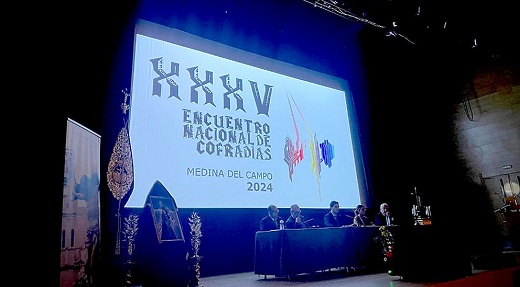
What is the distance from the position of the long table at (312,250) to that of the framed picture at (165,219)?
128 centimetres

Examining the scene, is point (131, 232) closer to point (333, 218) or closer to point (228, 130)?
point (228, 130)

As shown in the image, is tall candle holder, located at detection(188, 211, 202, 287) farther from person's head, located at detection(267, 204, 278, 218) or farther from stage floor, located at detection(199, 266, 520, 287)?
person's head, located at detection(267, 204, 278, 218)

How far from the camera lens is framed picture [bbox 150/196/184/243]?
2.55 meters

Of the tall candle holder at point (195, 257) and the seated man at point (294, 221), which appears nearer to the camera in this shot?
the tall candle holder at point (195, 257)

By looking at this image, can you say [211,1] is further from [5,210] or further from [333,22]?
[5,210]

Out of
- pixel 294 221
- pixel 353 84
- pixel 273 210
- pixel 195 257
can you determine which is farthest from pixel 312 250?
pixel 353 84

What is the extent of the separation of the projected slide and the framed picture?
1.12 m

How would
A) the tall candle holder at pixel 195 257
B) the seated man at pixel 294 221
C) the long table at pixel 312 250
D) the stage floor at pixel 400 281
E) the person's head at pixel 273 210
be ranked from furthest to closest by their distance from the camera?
the person's head at pixel 273 210 < the seated man at pixel 294 221 < the long table at pixel 312 250 < the stage floor at pixel 400 281 < the tall candle holder at pixel 195 257

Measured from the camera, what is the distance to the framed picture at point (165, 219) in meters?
2.55

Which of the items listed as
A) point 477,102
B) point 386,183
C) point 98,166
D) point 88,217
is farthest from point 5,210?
point 477,102

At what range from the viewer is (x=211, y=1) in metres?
5.04

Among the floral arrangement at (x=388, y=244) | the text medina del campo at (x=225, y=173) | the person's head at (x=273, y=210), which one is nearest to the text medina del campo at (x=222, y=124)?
the text medina del campo at (x=225, y=173)

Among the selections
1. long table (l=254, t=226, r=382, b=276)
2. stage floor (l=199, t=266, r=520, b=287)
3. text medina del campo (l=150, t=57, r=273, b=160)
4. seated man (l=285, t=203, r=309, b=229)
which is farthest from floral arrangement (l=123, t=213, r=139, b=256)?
seated man (l=285, t=203, r=309, b=229)

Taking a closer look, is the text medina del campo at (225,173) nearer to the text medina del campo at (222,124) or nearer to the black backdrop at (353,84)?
the text medina del campo at (222,124)
